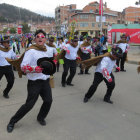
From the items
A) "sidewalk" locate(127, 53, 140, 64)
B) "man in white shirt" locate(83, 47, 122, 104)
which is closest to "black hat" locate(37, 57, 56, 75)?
"man in white shirt" locate(83, 47, 122, 104)

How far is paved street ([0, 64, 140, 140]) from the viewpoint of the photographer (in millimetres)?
3322

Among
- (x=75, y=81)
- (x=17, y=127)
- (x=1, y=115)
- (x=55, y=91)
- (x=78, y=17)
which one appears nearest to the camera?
(x=17, y=127)

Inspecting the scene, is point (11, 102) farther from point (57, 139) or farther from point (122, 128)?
point (122, 128)

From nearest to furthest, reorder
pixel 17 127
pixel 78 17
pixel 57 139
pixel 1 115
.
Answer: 1. pixel 57 139
2. pixel 17 127
3. pixel 1 115
4. pixel 78 17

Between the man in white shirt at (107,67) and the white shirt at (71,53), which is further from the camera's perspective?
the white shirt at (71,53)

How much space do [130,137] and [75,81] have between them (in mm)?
4196

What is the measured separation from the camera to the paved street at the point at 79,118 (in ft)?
10.9

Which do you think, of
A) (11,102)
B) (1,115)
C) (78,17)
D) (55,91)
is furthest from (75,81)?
(78,17)

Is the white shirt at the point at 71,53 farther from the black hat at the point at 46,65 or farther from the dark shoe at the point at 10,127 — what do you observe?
the dark shoe at the point at 10,127

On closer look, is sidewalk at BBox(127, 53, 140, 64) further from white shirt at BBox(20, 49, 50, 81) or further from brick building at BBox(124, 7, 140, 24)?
brick building at BBox(124, 7, 140, 24)

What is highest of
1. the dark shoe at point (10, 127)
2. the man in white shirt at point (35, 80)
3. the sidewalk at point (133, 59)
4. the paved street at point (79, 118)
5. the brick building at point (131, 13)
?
the brick building at point (131, 13)

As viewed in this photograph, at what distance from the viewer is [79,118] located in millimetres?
3996

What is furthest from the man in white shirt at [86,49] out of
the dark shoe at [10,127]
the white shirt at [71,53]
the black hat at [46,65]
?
the dark shoe at [10,127]

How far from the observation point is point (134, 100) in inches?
203
